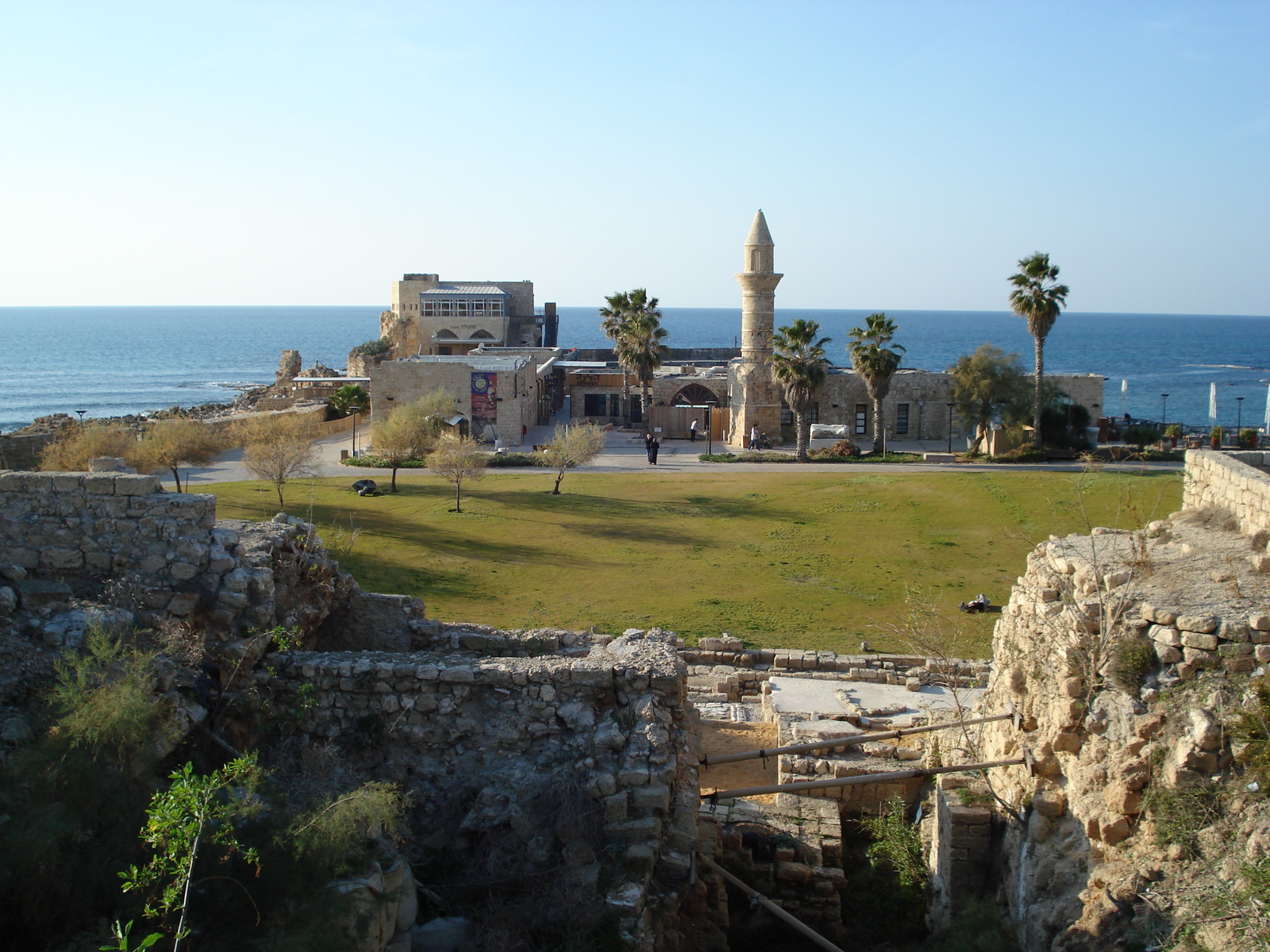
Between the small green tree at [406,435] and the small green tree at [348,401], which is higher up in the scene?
→ the small green tree at [348,401]

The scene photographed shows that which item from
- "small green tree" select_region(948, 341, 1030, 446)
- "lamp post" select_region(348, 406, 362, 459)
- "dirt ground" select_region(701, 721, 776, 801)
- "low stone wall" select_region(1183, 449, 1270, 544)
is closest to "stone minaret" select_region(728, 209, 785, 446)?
"small green tree" select_region(948, 341, 1030, 446)

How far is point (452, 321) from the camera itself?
77.1m

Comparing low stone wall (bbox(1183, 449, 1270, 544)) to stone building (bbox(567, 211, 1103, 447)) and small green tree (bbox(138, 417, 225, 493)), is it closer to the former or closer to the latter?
small green tree (bbox(138, 417, 225, 493))

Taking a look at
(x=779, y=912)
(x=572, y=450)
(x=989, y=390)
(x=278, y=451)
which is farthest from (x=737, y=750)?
(x=989, y=390)

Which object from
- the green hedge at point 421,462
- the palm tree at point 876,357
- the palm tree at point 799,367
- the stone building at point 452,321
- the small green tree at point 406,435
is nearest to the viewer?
the small green tree at point 406,435

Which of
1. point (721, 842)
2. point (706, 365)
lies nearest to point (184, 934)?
point (721, 842)

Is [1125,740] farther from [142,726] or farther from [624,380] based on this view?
[624,380]

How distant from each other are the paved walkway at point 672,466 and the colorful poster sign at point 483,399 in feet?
7.62

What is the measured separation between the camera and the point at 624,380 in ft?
201

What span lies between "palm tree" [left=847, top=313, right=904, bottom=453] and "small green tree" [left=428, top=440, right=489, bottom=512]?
20.6 meters

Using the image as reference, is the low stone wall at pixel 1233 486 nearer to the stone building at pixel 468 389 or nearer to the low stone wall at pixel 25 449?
the low stone wall at pixel 25 449

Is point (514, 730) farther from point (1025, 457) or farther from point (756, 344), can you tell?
point (756, 344)

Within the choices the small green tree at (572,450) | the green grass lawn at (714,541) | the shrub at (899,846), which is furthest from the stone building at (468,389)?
the shrub at (899,846)

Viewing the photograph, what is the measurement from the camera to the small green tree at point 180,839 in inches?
249
